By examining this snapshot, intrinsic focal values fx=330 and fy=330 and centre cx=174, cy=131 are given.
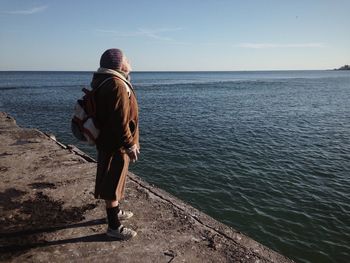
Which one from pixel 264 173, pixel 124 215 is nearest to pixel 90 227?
pixel 124 215

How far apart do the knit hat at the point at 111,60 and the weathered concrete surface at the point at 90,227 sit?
7.66 feet

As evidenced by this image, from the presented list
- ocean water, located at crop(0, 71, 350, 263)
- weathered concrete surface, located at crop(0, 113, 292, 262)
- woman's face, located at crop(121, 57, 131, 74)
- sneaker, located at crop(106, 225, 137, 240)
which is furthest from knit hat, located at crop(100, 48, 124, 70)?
ocean water, located at crop(0, 71, 350, 263)

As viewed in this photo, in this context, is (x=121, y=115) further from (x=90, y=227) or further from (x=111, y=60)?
(x=90, y=227)

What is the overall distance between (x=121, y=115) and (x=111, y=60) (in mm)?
722

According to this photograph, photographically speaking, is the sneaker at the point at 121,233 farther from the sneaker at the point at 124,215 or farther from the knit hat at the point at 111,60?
the knit hat at the point at 111,60

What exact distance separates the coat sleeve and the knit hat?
285mm

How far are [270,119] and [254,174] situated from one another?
12.8 meters

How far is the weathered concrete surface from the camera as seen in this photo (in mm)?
4238

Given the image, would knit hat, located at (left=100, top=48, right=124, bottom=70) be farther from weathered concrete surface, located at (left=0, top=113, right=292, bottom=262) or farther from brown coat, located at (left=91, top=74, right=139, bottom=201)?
weathered concrete surface, located at (left=0, top=113, right=292, bottom=262)

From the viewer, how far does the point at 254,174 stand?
37.7 feet

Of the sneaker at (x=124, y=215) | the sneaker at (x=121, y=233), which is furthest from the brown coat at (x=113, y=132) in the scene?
the sneaker at (x=124, y=215)

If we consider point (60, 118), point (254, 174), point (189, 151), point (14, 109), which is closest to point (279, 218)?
point (254, 174)

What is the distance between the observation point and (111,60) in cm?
416

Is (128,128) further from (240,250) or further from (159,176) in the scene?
(159,176)
